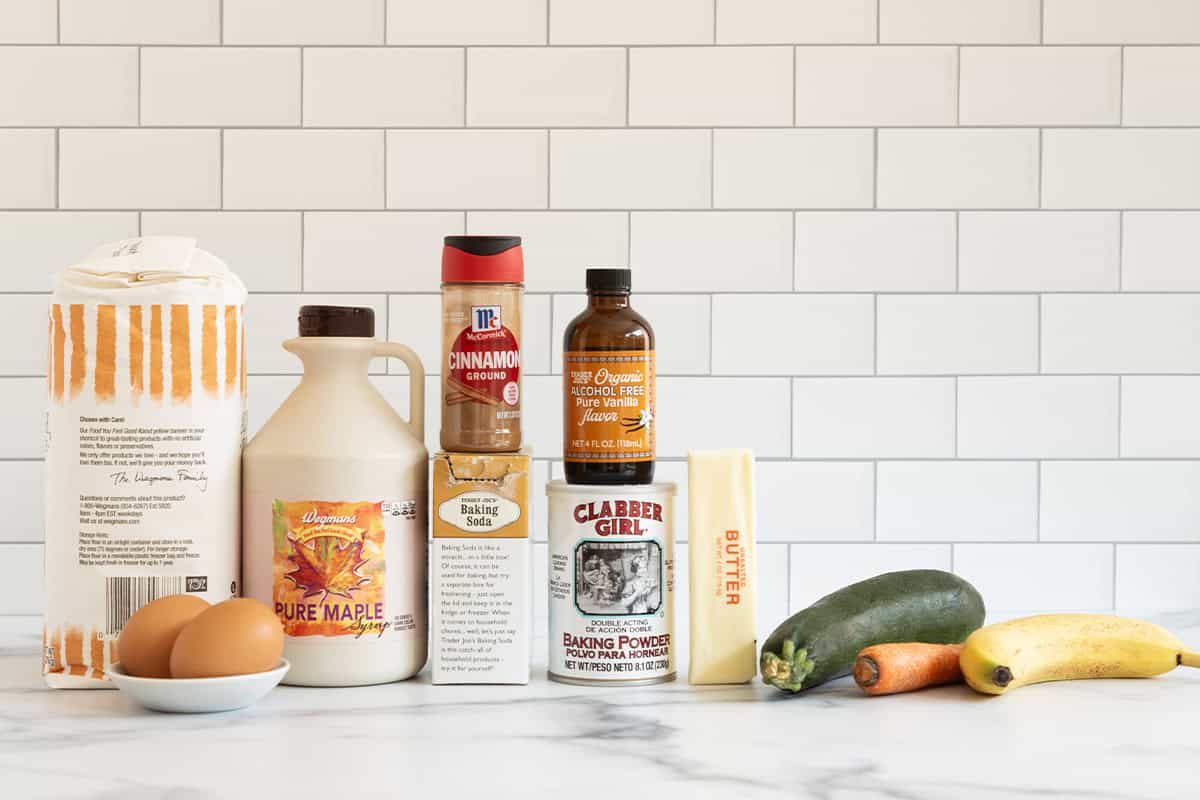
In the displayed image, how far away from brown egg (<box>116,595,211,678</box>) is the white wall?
49 centimetres

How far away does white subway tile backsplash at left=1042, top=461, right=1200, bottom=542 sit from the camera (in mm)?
1365

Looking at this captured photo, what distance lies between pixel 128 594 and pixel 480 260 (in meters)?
0.37

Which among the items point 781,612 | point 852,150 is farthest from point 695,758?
point 852,150

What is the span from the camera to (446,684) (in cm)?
96

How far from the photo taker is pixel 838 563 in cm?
136

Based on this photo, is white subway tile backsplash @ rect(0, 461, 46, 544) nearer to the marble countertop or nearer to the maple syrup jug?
the marble countertop

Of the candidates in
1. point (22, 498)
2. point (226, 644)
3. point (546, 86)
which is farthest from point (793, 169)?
point (22, 498)

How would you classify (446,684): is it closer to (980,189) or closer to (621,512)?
(621,512)

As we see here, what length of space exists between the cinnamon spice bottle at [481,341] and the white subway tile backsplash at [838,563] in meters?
0.52

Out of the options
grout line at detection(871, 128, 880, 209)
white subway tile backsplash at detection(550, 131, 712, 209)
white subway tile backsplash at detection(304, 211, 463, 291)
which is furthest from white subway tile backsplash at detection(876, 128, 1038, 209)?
white subway tile backsplash at detection(304, 211, 463, 291)

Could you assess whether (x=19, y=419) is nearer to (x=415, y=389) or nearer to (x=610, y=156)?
(x=415, y=389)

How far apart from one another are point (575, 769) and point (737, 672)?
0.82ft

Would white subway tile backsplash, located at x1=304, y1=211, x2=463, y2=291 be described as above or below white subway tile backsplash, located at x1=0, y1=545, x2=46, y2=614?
above

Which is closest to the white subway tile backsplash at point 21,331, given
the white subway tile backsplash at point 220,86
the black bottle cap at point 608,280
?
the white subway tile backsplash at point 220,86
